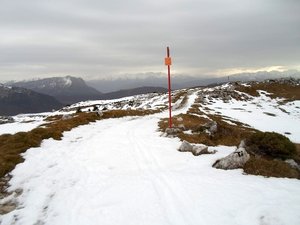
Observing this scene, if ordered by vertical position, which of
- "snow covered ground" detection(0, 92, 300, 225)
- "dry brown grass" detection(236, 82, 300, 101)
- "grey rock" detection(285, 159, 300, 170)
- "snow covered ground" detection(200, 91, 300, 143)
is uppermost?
"snow covered ground" detection(0, 92, 300, 225)

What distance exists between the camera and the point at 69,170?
1298cm

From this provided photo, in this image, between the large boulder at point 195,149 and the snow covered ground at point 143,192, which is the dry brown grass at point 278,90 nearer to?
the large boulder at point 195,149

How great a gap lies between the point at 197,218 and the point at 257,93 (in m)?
107

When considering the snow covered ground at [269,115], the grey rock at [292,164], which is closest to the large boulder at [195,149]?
the grey rock at [292,164]

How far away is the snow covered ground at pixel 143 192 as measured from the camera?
8266 mm

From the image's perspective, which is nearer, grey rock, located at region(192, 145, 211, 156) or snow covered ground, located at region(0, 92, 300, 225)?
snow covered ground, located at region(0, 92, 300, 225)

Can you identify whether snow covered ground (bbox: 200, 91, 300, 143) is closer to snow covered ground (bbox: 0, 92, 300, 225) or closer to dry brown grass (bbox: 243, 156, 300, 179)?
dry brown grass (bbox: 243, 156, 300, 179)

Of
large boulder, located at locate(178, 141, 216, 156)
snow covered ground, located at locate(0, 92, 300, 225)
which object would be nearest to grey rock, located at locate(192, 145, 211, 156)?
large boulder, located at locate(178, 141, 216, 156)

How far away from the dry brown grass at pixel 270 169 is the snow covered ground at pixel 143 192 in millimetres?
481

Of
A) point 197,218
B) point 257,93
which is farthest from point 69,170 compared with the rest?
point 257,93

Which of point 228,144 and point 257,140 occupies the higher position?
point 257,140

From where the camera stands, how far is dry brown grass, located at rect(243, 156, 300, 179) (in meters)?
11.6

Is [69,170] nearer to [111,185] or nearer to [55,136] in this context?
[111,185]

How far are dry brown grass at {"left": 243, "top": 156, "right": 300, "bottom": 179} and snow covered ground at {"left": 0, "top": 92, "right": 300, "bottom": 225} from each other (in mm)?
481
